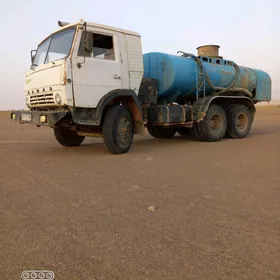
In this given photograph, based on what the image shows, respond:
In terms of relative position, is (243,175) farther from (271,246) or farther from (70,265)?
(70,265)

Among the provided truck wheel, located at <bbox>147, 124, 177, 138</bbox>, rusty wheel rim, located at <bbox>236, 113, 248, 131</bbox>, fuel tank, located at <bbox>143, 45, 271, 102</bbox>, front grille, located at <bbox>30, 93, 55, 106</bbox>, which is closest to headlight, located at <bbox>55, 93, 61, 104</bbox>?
front grille, located at <bbox>30, 93, 55, 106</bbox>

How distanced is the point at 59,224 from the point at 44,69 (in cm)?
453

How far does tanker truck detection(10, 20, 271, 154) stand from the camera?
20.0 feet

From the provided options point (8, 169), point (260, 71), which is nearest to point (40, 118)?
point (8, 169)

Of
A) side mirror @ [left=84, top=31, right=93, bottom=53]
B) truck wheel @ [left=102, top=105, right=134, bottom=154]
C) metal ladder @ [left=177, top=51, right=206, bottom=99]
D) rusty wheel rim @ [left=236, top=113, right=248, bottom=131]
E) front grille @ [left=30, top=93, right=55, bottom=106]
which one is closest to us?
side mirror @ [left=84, top=31, right=93, bottom=53]

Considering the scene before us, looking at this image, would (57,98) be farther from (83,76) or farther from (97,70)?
(97,70)

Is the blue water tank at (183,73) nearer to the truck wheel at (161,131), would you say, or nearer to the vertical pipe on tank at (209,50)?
the vertical pipe on tank at (209,50)

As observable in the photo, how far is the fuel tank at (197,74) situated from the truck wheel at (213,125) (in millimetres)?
682

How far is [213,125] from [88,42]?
5.12 metres

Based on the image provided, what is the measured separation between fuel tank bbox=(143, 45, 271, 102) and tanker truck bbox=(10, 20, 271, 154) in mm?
28

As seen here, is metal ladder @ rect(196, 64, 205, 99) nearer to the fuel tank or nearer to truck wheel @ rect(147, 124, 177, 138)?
the fuel tank

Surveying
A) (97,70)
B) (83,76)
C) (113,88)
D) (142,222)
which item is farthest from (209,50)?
(142,222)

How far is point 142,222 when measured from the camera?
2773 millimetres
